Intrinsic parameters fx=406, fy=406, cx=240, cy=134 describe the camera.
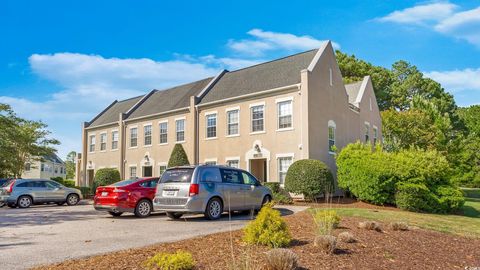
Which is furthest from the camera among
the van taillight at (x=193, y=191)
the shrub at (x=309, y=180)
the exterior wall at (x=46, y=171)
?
the exterior wall at (x=46, y=171)

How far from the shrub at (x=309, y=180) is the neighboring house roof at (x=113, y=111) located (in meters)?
21.0

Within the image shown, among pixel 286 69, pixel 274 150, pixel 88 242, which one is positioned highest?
pixel 286 69

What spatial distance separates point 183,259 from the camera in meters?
5.98

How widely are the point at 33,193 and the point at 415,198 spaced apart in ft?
63.6

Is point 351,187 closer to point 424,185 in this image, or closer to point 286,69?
point 424,185

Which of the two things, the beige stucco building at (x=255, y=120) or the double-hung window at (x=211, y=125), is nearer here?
the beige stucco building at (x=255, y=120)

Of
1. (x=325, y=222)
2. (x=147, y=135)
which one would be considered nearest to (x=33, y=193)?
(x=147, y=135)

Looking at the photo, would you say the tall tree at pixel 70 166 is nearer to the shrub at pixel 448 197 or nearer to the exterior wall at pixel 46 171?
the exterior wall at pixel 46 171

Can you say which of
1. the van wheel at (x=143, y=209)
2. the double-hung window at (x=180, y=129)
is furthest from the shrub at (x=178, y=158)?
the van wheel at (x=143, y=209)

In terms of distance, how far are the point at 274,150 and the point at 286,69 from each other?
5.56 m

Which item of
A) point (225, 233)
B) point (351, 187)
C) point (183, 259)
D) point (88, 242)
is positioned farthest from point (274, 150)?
point (183, 259)

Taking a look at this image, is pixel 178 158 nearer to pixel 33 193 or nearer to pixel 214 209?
pixel 33 193

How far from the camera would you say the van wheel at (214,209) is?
12.9 metres

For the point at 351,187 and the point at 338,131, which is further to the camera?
the point at 338,131
